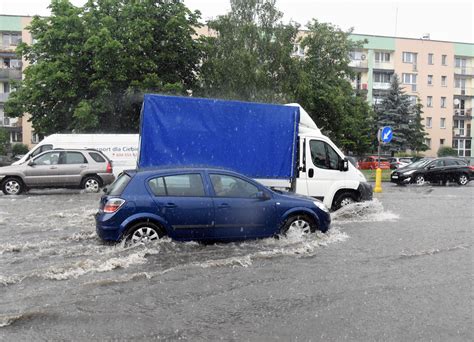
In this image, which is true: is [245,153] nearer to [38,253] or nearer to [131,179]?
[131,179]

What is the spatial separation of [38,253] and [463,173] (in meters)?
22.3

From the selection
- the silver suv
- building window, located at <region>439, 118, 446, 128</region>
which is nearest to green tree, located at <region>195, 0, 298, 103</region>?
the silver suv

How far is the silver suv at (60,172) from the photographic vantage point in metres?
17.2

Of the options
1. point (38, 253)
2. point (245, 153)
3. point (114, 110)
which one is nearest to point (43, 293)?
point (38, 253)

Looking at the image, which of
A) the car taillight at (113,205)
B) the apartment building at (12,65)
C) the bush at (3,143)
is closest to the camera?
the car taillight at (113,205)

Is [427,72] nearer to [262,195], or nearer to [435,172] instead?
[435,172]

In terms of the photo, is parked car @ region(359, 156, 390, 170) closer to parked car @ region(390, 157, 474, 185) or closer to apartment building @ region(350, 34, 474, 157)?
parked car @ region(390, 157, 474, 185)

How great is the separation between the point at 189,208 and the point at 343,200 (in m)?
5.45

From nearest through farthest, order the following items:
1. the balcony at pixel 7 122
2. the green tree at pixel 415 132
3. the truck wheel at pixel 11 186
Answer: the truck wheel at pixel 11 186 → the green tree at pixel 415 132 → the balcony at pixel 7 122

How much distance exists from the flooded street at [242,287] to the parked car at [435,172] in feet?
48.4

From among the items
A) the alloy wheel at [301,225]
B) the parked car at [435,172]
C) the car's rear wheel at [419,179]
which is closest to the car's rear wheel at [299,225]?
the alloy wheel at [301,225]

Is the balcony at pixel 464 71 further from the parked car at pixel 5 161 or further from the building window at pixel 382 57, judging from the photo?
the parked car at pixel 5 161

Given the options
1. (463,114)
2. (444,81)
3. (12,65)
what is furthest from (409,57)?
(12,65)

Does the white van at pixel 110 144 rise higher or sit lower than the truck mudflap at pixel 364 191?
higher
